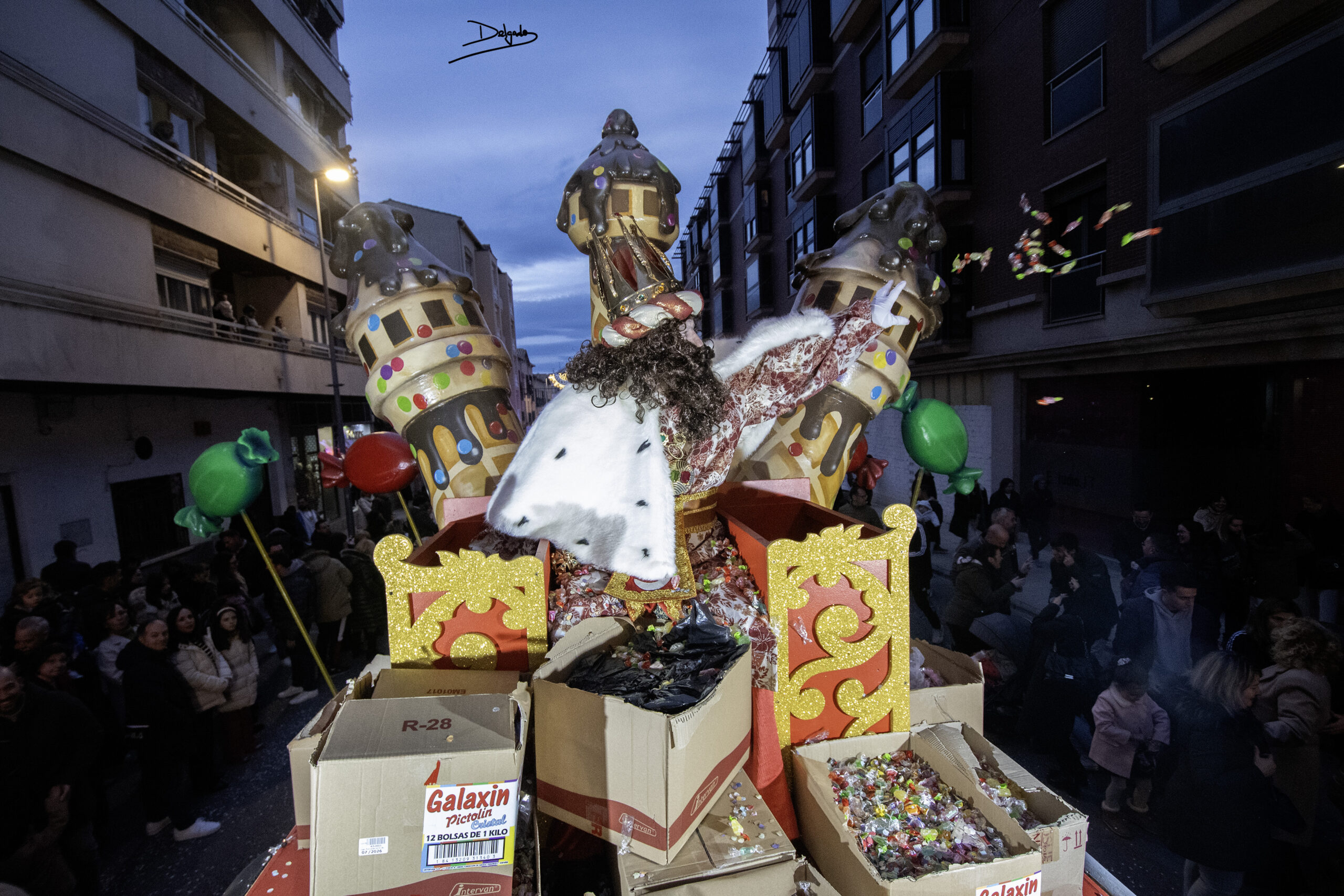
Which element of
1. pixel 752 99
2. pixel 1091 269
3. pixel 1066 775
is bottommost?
pixel 1066 775

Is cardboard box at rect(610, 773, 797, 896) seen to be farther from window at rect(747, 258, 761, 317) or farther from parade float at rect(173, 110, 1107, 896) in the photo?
window at rect(747, 258, 761, 317)

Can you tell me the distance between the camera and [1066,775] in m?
3.57

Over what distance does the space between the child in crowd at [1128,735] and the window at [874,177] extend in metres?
10.9

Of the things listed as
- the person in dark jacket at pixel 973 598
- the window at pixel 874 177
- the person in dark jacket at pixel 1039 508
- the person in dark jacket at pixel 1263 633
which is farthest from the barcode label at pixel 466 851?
the window at pixel 874 177

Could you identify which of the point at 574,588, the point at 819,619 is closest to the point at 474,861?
the point at 574,588

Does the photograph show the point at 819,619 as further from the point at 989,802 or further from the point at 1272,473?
the point at 1272,473

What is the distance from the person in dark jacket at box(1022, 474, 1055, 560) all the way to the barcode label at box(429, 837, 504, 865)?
8052 millimetres

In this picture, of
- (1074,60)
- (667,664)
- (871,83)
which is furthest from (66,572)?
(871,83)

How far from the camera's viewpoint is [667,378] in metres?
1.92

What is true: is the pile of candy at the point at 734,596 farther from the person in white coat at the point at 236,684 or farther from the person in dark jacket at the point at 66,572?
the person in dark jacket at the point at 66,572

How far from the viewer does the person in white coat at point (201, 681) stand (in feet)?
12.6

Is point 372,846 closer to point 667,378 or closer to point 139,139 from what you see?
point 667,378

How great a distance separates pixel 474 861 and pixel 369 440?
2262 millimetres

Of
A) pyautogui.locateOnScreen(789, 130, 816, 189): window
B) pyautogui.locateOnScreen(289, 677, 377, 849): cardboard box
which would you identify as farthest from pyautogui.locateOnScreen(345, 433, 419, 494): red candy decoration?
pyautogui.locateOnScreen(789, 130, 816, 189): window
